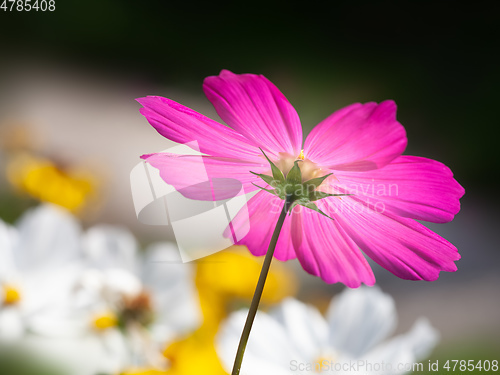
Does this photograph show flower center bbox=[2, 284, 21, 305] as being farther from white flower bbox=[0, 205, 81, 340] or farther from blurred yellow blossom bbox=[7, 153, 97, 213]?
blurred yellow blossom bbox=[7, 153, 97, 213]

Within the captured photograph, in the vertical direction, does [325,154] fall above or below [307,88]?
below

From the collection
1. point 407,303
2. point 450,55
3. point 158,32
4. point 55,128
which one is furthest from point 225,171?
point 450,55

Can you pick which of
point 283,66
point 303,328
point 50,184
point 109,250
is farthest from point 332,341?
point 283,66

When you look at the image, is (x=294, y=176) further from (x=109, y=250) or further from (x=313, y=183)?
(x=109, y=250)

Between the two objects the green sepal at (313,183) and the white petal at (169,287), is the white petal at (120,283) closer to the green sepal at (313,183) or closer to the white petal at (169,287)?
the white petal at (169,287)

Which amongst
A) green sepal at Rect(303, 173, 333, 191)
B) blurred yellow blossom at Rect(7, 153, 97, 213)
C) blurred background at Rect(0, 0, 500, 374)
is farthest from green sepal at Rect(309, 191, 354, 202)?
blurred background at Rect(0, 0, 500, 374)

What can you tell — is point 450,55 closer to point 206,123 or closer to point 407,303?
point 407,303
